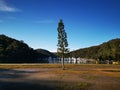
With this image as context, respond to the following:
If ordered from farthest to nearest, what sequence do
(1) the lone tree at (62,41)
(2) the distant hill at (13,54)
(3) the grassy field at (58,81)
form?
1. (2) the distant hill at (13,54)
2. (1) the lone tree at (62,41)
3. (3) the grassy field at (58,81)

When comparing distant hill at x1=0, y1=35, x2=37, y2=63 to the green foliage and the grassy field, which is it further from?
the grassy field

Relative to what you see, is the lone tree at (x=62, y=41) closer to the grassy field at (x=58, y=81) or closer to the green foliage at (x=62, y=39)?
the green foliage at (x=62, y=39)

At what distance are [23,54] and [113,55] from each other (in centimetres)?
6596

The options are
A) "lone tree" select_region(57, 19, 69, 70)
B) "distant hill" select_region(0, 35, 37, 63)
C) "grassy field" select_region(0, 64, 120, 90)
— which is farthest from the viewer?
"distant hill" select_region(0, 35, 37, 63)

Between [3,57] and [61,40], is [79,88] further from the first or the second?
[3,57]

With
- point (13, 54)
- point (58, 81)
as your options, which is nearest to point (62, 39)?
point (58, 81)

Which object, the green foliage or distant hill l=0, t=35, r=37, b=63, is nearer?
the green foliage

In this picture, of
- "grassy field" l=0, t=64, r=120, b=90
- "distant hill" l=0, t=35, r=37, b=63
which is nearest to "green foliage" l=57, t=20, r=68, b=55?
"grassy field" l=0, t=64, r=120, b=90

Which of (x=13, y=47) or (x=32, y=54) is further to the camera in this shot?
(x=32, y=54)

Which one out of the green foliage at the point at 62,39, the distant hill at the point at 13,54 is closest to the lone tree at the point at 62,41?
the green foliage at the point at 62,39

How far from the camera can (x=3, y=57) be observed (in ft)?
493

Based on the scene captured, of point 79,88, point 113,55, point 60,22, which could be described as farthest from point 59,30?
point 113,55

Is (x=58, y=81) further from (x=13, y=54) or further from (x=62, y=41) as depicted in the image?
(x=13, y=54)

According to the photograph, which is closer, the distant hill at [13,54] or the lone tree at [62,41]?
the lone tree at [62,41]
